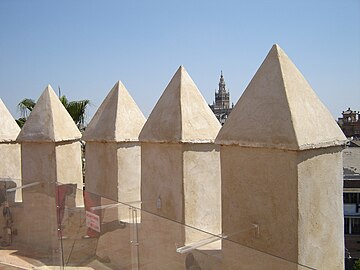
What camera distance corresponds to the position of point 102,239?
5176mm

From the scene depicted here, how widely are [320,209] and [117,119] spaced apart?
3648mm

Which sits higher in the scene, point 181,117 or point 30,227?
point 181,117

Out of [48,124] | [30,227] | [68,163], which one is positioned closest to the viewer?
[30,227]

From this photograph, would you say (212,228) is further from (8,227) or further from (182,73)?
(8,227)

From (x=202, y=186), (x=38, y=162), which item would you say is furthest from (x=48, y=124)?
(x=202, y=186)

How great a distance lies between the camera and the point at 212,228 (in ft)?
18.6

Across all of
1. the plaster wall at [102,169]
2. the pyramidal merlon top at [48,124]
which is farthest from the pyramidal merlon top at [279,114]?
the pyramidal merlon top at [48,124]

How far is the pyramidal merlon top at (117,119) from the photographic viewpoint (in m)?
6.61

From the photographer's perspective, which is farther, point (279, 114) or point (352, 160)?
point (352, 160)

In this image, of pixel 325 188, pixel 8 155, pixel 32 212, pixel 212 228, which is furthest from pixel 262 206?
pixel 8 155

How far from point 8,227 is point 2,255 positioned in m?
0.55

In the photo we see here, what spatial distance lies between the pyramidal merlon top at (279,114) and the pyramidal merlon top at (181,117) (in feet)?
3.22

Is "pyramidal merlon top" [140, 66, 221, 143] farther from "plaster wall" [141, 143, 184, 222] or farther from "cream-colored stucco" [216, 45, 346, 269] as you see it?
"cream-colored stucco" [216, 45, 346, 269]

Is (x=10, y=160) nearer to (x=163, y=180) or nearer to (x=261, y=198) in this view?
(x=163, y=180)
